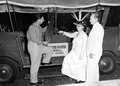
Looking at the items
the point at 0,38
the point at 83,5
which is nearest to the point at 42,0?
the point at 83,5

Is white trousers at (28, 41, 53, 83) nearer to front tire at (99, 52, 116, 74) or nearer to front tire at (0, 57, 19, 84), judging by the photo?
Result: front tire at (0, 57, 19, 84)

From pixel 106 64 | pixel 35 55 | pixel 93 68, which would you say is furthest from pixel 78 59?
pixel 106 64

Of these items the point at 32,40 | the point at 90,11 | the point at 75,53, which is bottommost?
the point at 75,53

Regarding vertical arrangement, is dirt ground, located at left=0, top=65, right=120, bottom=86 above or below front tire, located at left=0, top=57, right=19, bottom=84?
below

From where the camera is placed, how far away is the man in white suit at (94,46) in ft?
12.4

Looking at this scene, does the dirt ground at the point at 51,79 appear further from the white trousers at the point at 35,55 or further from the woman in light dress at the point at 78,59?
the woman in light dress at the point at 78,59

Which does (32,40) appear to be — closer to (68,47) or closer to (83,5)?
(68,47)

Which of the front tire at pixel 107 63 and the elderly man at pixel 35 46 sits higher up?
the elderly man at pixel 35 46

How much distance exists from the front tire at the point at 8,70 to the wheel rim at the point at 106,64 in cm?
263

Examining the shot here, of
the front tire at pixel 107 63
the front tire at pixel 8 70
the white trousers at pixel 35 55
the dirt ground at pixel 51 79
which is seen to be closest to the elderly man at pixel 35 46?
the white trousers at pixel 35 55

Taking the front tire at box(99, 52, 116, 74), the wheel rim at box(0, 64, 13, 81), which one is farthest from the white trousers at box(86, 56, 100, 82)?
the wheel rim at box(0, 64, 13, 81)

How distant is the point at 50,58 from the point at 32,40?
90 cm

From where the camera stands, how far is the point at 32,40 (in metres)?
4.26

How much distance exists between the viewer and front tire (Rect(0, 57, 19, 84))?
4531 millimetres
